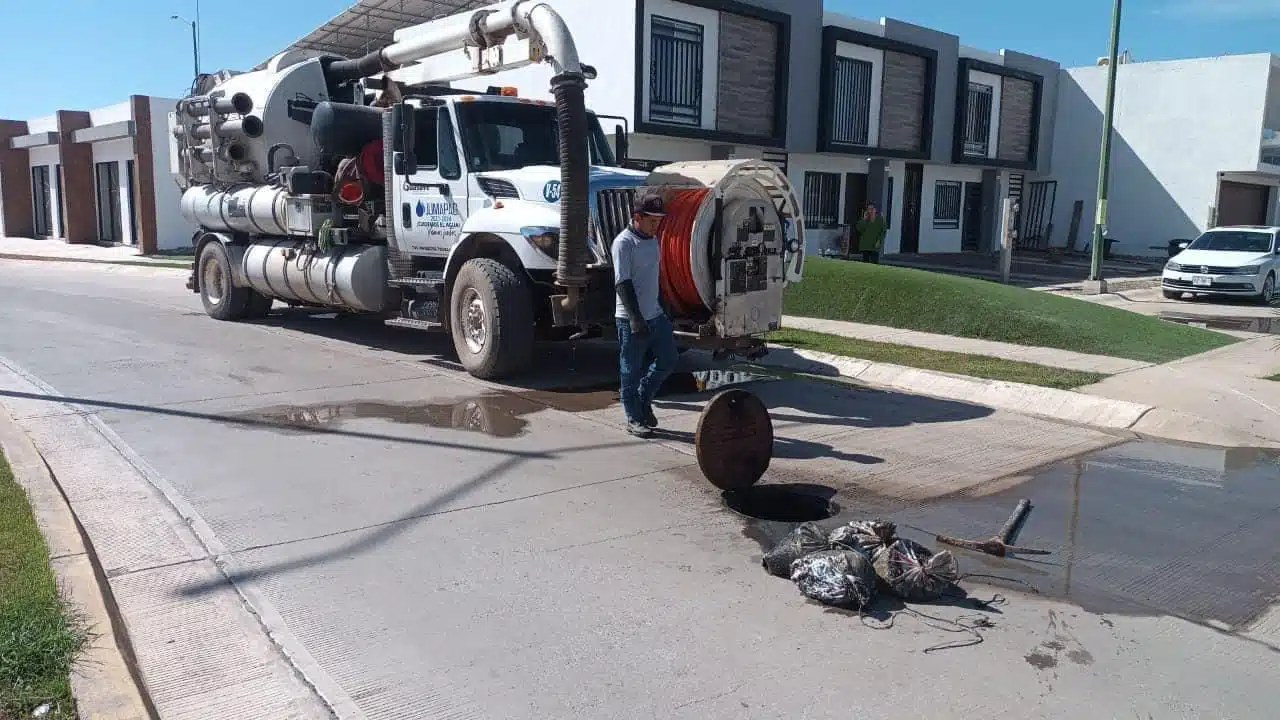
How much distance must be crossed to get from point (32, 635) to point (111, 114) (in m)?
34.6

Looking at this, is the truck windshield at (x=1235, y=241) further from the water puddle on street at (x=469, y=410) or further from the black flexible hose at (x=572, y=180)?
the black flexible hose at (x=572, y=180)

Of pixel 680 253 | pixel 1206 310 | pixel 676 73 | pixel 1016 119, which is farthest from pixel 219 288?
pixel 1016 119

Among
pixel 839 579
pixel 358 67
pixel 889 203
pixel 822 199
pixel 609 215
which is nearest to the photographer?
pixel 839 579

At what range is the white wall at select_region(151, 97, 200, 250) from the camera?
31.5 meters

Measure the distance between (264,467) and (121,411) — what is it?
249 cm

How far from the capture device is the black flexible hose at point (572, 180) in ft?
29.0

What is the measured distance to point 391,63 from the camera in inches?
499

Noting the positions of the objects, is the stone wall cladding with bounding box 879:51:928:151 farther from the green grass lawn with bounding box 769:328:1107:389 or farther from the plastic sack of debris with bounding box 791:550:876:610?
the plastic sack of debris with bounding box 791:550:876:610

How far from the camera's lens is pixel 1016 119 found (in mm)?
34156

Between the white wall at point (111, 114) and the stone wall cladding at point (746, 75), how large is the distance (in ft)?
64.0

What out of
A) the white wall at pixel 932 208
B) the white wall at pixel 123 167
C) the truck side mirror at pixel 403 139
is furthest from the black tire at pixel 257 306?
the white wall at pixel 123 167

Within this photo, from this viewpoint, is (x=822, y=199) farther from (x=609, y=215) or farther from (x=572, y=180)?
(x=572, y=180)

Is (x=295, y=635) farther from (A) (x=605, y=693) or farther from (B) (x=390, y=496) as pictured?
(B) (x=390, y=496)

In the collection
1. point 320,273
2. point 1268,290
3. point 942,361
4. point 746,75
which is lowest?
point 942,361
